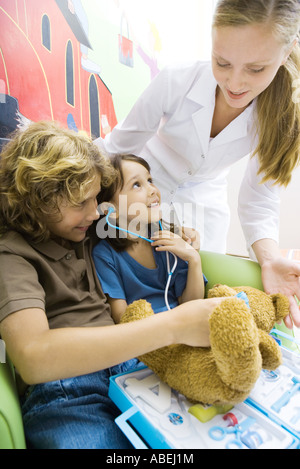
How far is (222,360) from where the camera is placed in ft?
1.74

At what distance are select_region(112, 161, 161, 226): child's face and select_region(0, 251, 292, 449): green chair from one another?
254 mm

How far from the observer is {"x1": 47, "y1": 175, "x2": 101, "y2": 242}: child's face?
0.78 m

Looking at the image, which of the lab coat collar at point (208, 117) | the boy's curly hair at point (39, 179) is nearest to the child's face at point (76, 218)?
the boy's curly hair at point (39, 179)

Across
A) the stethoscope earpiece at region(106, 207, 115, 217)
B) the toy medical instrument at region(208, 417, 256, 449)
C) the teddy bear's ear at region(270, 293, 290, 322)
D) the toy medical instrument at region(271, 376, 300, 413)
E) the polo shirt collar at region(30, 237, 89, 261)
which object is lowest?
the toy medical instrument at region(271, 376, 300, 413)

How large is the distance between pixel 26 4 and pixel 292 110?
935 millimetres

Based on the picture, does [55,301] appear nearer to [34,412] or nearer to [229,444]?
[34,412]

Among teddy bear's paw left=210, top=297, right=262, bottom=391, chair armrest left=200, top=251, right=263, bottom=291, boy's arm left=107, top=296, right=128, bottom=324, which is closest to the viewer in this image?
teddy bear's paw left=210, top=297, right=262, bottom=391

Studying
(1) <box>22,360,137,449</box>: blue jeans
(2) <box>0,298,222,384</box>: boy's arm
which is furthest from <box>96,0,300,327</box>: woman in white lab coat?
(1) <box>22,360,137,449</box>: blue jeans

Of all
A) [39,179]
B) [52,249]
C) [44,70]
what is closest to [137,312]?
[52,249]

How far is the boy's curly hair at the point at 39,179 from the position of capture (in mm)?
729

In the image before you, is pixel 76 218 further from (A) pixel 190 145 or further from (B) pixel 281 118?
(B) pixel 281 118

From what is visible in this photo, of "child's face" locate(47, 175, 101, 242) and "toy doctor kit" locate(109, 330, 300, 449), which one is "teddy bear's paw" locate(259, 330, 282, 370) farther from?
"child's face" locate(47, 175, 101, 242)

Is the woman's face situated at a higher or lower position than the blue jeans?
higher

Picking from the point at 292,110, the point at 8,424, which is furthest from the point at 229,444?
the point at 292,110
